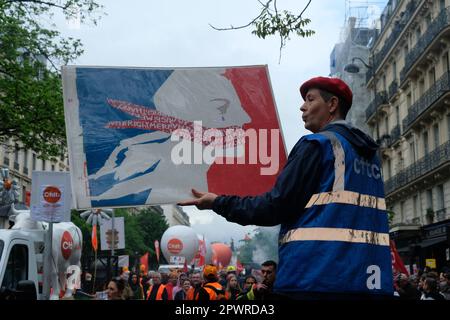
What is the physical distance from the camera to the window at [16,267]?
28.1ft

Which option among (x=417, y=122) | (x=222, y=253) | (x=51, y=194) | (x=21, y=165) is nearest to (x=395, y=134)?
(x=417, y=122)

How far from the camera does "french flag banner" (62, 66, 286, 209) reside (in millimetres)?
3689

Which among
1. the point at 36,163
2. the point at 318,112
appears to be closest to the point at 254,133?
the point at 318,112

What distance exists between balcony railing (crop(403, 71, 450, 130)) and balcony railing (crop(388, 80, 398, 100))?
10.3 feet

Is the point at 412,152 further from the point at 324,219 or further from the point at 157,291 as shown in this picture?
the point at 324,219

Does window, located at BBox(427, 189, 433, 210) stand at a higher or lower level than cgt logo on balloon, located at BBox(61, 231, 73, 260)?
higher

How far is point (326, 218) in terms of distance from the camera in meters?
2.63

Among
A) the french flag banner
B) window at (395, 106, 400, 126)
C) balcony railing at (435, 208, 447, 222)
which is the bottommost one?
the french flag banner

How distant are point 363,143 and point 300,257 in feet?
2.01

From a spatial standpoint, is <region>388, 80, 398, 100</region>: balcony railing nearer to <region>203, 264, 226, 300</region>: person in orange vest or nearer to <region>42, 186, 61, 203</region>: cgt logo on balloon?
<region>203, 264, 226, 300</region>: person in orange vest

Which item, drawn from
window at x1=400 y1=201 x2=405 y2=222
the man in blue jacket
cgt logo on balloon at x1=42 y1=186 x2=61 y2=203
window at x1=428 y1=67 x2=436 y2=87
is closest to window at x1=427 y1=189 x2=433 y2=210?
window at x1=428 y1=67 x2=436 y2=87

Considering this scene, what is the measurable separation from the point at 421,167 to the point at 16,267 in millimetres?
30175

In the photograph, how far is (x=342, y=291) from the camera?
2.59m

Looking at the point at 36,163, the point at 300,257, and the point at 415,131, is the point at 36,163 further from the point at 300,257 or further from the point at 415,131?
the point at 300,257
